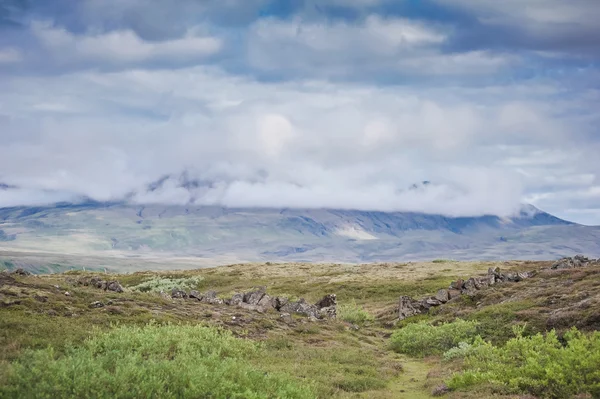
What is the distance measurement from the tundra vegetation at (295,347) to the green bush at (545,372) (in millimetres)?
56

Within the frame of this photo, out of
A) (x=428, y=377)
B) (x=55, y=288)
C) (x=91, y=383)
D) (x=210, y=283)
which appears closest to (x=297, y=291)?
(x=210, y=283)

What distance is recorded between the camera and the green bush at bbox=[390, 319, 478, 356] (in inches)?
1337

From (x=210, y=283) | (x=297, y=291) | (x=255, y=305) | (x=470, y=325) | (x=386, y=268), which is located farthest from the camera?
(x=386, y=268)

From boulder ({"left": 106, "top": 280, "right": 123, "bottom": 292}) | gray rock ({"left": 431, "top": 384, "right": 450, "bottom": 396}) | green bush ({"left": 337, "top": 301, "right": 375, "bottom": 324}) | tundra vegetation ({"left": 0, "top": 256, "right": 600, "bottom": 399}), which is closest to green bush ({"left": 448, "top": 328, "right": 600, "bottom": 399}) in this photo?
tundra vegetation ({"left": 0, "top": 256, "right": 600, "bottom": 399})

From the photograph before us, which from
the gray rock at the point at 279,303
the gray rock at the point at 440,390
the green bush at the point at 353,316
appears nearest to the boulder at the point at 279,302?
the gray rock at the point at 279,303

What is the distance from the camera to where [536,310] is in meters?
35.4

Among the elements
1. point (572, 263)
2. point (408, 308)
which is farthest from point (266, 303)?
point (572, 263)

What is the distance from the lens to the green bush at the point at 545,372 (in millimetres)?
19234

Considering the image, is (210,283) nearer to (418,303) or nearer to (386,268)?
(386,268)

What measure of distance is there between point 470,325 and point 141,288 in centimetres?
5766

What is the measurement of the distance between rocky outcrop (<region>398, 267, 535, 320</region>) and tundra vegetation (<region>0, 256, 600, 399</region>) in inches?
50.0

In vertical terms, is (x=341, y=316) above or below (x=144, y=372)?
below

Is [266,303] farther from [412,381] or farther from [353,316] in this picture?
[412,381]

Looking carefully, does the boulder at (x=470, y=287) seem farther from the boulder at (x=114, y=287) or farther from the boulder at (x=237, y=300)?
Answer: the boulder at (x=114, y=287)
